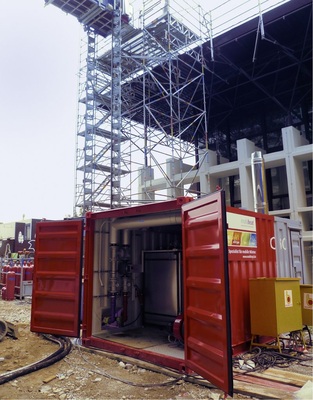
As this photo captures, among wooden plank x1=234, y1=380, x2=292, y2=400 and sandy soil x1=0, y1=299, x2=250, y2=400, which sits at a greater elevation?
wooden plank x1=234, y1=380, x2=292, y2=400

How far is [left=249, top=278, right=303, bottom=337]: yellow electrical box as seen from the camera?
5.75 m

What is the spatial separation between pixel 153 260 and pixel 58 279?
2191mm

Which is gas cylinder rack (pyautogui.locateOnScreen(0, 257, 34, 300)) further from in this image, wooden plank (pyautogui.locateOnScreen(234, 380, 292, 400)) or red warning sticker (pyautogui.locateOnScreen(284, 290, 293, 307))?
wooden plank (pyautogui.locateOnScreen(234, 380, 292, 400))

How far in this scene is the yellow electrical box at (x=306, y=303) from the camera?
6556 millimetres

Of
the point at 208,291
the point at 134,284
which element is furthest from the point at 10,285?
the point at 208,291

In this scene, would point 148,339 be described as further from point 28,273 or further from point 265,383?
point 28,273

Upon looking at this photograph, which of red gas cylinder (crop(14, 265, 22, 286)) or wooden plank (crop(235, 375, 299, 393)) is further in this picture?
red gas cylinder (crop(14, 265, 22, 286))

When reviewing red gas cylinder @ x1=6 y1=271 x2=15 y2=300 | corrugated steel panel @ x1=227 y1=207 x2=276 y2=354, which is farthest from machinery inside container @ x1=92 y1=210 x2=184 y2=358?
red gas cylinder @ x1=6 y1=271 x2=15 y2=300

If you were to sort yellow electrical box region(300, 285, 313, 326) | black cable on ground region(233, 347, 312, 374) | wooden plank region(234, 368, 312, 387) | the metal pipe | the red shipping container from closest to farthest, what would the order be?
wooden plank region(234, 368, 312, 387) < the red shipping container < black cable on ground region(233, 347, 312, 374) < yellow electrical box region(300, 285, 313, 326) < the metal pipe

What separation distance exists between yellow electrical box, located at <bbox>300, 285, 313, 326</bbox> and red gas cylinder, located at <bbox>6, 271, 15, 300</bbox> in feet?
38.9

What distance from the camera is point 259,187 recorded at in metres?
9.28

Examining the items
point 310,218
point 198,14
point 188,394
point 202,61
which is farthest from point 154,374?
point 198,14

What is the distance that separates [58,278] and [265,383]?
4543 mm

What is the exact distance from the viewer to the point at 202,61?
15.3m
